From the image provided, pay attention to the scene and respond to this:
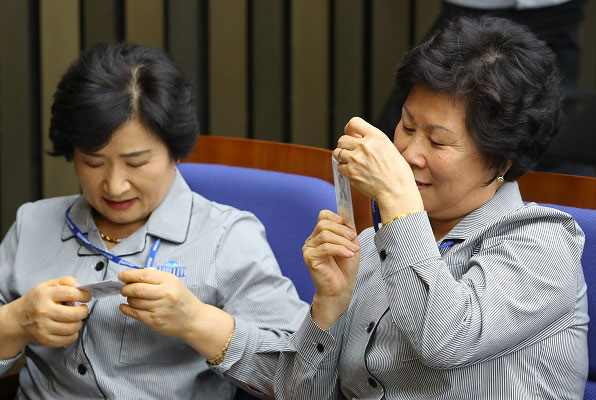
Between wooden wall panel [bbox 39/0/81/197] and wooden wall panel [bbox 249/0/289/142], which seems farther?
wooden wall panel [bbox 249/0/289/142]

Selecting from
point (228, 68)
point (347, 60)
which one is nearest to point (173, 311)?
point (228, 68)

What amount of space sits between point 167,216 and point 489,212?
2.36 feet

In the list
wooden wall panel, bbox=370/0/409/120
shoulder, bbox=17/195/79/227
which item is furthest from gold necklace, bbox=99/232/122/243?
wooden wall panel, bbox=370/0/409/120

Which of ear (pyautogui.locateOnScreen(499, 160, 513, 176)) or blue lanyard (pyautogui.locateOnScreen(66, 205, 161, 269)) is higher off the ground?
ear (pyautogui.locateOnScreen(499, 160, 513, 176))

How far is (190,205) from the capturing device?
6.84 ft

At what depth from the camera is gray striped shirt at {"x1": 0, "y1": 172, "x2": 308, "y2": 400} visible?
192cm

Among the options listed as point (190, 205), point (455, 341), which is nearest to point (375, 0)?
point (190, 205)

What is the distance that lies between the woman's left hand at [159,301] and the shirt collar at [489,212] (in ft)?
1.64

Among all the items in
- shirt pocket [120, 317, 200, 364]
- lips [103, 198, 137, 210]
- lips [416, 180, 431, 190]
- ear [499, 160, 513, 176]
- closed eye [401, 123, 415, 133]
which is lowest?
shirt pocket [120, 317, 200, 364]

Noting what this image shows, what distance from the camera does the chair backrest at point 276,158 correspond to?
2.16 m

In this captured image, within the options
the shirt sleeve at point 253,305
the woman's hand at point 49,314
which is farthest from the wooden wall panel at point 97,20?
the woman's hand at point 49,314

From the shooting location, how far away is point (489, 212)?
1676mm

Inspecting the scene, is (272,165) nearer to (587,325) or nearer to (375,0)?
Answer: (587,325)

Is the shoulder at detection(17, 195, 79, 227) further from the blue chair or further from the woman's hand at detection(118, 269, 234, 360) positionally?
the blue chair
